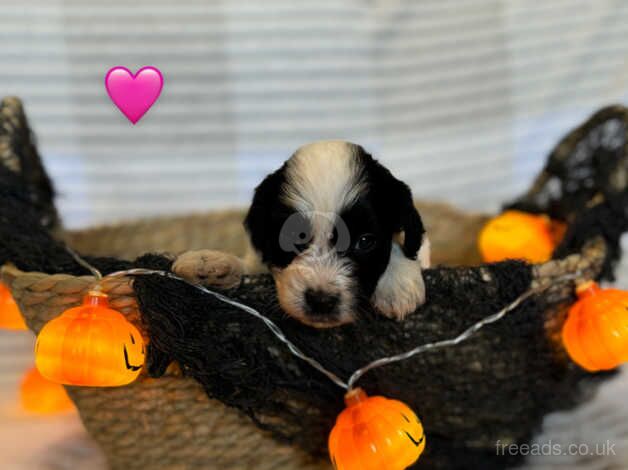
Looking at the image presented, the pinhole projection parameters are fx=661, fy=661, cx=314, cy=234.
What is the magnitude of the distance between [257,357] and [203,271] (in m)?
0.16

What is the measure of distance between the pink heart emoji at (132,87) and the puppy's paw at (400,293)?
18.8 inches

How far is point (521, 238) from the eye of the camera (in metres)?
1.64

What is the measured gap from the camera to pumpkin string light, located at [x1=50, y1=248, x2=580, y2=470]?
0.97m

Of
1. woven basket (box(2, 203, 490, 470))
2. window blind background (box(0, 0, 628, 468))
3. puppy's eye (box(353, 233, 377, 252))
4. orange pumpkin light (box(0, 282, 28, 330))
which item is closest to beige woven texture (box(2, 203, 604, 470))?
woven basket (box(2, 203, 490, 470))

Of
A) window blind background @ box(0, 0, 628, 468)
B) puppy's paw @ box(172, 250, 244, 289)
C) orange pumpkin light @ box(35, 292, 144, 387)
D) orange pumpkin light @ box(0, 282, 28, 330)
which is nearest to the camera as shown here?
orange pumpkin light @ box(35, 292, 144, 387)

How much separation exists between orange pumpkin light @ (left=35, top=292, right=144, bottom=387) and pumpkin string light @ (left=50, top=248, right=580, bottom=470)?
90mm

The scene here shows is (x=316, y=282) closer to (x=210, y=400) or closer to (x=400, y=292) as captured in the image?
(x=400, y=292)

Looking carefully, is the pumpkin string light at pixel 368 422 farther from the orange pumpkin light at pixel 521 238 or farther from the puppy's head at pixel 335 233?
the orange pumpkin light at pixel 521 238

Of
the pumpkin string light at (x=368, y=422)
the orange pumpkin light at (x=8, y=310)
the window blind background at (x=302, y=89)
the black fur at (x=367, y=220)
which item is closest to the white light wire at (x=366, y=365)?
the pumpkin string light at (x=368, y=422)

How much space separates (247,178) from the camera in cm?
237

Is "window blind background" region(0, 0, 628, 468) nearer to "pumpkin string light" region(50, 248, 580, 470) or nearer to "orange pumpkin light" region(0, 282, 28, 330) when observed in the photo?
"orange pumpkin light" region(0, 282, 28, 330)

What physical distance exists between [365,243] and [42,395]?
87cm

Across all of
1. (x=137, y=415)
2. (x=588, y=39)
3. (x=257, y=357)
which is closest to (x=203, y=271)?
(x=257, y=357)

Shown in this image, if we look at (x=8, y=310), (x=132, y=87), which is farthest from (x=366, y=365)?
(x=8, y=310)
